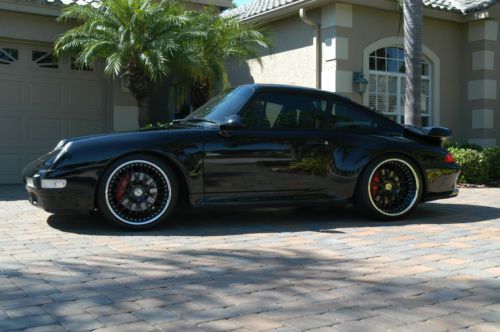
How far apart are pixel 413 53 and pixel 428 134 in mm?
4179

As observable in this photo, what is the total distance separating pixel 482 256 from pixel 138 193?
308 cm

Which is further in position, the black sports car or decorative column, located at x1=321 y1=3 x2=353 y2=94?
decorative column, located at x1=321 y1=3 x2=353 y2=94

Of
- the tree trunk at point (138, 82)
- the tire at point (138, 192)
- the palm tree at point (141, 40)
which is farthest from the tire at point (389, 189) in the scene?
the tree trunk at point (138, 82)

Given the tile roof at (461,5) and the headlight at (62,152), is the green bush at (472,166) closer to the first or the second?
the tile roof at (461,5)

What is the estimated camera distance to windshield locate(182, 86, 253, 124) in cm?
594

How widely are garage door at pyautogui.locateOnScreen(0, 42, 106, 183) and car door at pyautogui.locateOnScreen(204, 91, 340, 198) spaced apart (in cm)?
602

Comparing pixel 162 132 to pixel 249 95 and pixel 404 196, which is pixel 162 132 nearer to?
pixel 249 95

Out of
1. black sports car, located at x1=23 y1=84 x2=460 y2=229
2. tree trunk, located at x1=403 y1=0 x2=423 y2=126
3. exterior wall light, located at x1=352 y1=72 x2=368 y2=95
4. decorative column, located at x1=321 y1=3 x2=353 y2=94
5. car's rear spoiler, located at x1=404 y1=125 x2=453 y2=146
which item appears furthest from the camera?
exterior wall light, located at x1=352 y1=72 x2=368 y2=95

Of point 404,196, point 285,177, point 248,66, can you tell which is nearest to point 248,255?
point 285,177

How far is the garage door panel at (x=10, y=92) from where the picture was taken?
33.6 feet

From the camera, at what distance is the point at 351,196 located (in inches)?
243

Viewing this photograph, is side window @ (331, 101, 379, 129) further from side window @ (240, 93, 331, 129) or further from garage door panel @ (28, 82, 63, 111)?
garage door panel @ (28, 82, 63, 111)

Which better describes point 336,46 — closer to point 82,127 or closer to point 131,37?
point 131,37

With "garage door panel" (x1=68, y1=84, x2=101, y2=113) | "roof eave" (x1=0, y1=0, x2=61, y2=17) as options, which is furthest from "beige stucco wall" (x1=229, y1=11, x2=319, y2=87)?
"roof eave" (x1=0, y1=0, x2=61, y2=17)
